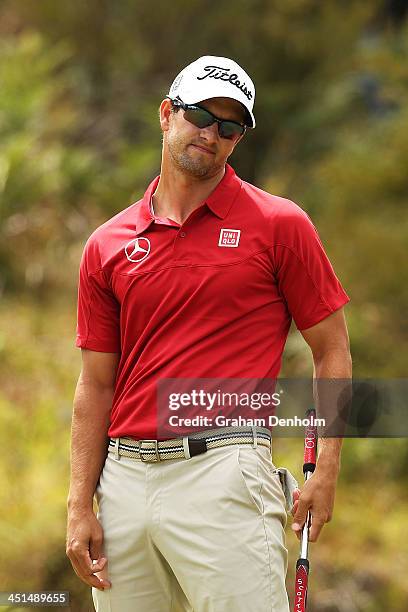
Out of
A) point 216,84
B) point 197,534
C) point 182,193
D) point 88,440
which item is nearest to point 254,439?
point 197,534

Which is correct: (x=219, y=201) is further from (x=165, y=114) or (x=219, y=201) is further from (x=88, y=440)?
(x=88, y=440)

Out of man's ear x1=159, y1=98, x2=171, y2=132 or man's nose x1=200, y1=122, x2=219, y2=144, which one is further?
man's ear x1=159, y1=98, x2=171, y2=132

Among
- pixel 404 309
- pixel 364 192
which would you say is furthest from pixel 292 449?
pixel 364 192

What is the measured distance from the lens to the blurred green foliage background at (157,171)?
25.8ft

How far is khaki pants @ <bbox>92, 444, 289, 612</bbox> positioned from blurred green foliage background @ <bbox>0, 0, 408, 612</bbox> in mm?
3098

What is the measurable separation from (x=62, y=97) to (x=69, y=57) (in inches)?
21.6

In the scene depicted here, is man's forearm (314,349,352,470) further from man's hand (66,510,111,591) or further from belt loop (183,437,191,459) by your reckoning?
man's hand (66,510,111,591)

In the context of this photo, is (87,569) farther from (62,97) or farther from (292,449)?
(62,97)

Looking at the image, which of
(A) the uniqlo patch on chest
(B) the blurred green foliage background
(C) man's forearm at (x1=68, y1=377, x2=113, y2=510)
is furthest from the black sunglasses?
(B) the blurred green foliage background

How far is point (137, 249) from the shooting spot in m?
3.19

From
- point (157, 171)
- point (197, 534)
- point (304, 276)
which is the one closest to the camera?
point (197, 534)

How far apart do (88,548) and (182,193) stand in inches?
41.8

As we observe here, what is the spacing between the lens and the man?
296 centimetres

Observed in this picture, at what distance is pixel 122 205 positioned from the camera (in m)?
11.9
